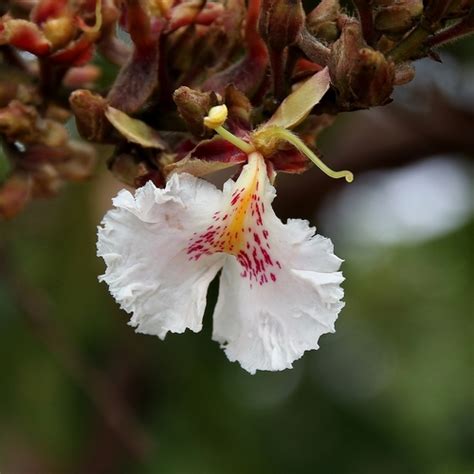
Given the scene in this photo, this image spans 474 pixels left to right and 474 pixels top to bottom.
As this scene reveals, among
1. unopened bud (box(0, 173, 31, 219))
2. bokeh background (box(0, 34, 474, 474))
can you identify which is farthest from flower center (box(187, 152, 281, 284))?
bokeh background (box(0, 34, 474, 474))

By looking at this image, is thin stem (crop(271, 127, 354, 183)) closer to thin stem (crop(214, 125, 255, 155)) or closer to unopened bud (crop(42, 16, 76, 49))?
thin stem (crop(214, 125, 255, 155))

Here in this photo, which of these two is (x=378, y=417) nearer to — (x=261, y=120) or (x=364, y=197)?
(x=364, y=197)

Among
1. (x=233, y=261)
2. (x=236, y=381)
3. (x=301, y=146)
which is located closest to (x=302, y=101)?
(x=301, y=146)

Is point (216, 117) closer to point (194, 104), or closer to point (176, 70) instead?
point (194, 104)

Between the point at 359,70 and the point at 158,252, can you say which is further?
the point at 158,252

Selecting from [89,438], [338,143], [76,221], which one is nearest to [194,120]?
[338,143]

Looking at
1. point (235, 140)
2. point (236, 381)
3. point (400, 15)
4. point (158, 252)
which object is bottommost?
point (236, 381)
